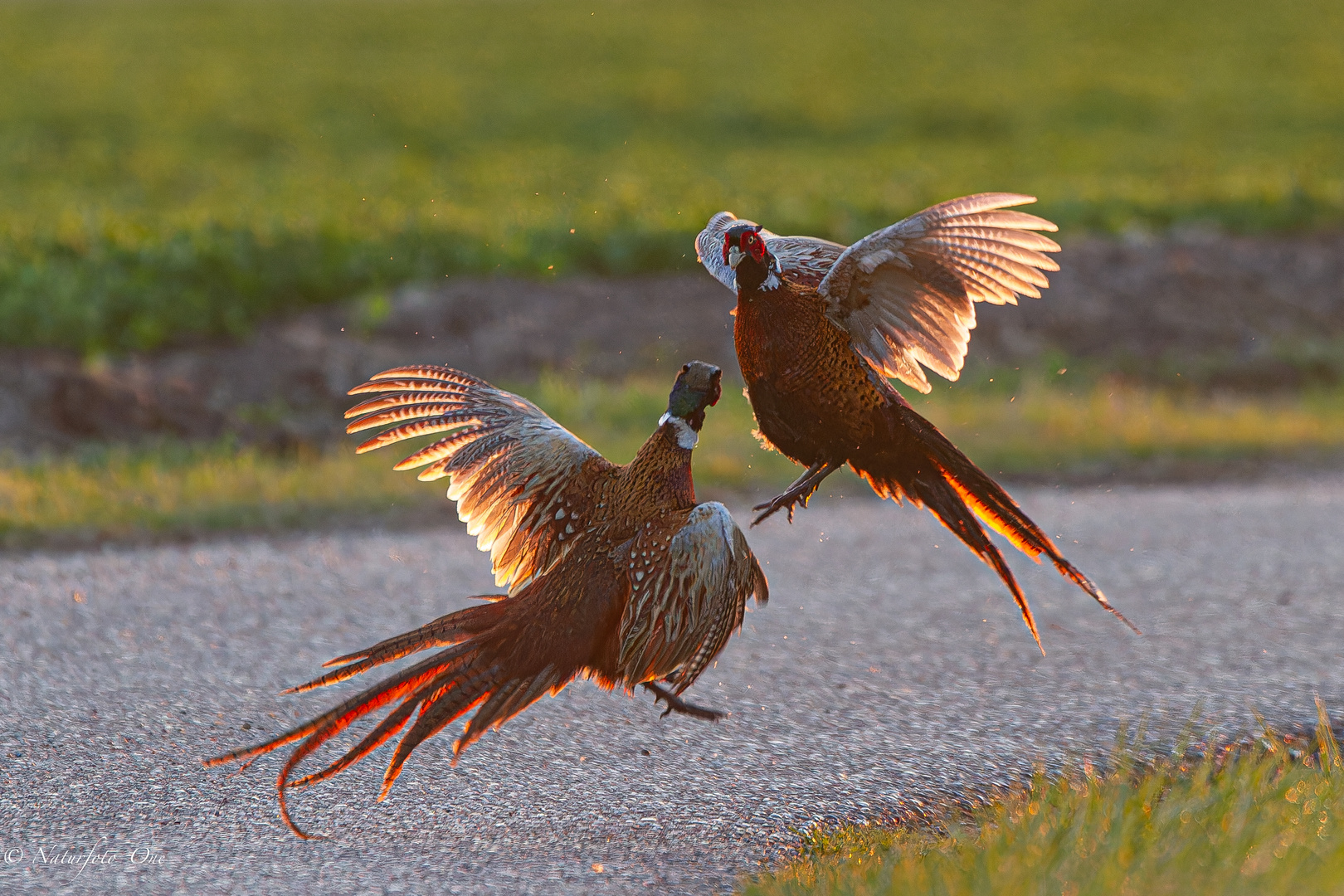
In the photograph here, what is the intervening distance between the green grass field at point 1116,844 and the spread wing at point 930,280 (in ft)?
3.63

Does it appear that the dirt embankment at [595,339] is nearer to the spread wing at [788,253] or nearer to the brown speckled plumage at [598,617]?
the brown speckled plumage at [598,617]

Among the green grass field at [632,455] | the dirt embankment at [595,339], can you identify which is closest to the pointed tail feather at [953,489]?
the green grass field at [632,455]

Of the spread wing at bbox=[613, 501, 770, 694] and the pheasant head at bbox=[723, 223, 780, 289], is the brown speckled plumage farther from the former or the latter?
the pheasant head at bbox=[723, 223, 780, 289]

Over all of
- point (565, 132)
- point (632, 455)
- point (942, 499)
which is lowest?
point (632, 455)

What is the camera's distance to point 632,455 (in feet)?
27.1

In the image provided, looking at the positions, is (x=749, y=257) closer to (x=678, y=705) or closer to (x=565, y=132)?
(x=678, y=705)

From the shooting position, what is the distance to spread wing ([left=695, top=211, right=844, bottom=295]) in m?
3.51

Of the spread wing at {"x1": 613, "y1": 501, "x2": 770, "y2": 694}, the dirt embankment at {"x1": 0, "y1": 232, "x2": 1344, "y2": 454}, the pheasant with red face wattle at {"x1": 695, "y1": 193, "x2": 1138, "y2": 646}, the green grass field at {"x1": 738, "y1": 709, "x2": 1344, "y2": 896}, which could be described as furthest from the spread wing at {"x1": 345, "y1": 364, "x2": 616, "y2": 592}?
the dirt embankment at {"x1": 0, "y1": 232, "x2": 1344, "y2": 454}

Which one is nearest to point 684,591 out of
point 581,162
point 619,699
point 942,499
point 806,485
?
point 806,485

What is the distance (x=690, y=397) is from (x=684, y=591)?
458 mm

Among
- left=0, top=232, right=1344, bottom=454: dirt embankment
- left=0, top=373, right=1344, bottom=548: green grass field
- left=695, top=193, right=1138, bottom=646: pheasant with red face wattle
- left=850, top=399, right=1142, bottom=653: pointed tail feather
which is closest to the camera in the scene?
left=695, top=193, right=1138, bottom=646: pheasant with red face wattle

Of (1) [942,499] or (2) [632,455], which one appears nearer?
(1) [942,499]

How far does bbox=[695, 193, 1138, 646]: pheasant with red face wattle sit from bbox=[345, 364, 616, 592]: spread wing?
555 millimetres

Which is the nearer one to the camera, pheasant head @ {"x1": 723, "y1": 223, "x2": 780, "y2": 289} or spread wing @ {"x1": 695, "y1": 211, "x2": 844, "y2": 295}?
pheasant head @ {"x1": 723, "y1": 223, "x2": 780, "y2": 289}
